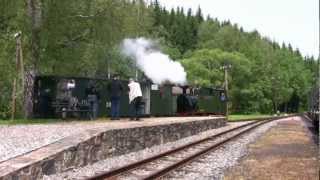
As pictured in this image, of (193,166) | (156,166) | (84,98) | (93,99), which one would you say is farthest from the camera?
(84,98)

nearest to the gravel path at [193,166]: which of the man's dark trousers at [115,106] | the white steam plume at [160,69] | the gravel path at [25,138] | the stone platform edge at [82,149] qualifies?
the stone platform edge at [82,149]

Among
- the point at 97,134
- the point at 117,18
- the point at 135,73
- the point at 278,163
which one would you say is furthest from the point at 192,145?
the point at 135,73

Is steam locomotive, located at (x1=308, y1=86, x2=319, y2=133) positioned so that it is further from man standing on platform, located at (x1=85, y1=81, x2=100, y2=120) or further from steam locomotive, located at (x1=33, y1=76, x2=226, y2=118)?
man standing on platform, located at (x1=85, y1=81, x2=100, y2=120)

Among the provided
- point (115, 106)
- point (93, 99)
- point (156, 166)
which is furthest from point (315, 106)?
point (156, 166)

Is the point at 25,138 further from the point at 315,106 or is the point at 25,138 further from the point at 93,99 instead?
the point at 315,106

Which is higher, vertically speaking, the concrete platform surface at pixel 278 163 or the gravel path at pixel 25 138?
the gravel path at pixel 25 138

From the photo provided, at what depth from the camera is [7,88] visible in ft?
105

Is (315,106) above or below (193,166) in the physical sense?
above

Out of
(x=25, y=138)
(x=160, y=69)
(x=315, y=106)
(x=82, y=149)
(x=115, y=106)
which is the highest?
(x=160, y=69)

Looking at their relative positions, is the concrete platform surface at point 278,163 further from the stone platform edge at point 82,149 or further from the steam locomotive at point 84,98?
the steam locomotive at point 84,98

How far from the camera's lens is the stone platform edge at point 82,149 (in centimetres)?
1048

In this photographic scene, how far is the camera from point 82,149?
530 inches

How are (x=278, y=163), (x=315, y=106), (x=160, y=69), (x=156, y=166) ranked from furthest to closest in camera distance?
(x=160, y=69)
(x=315, y=106)
(x=278, y=163)
(x=156, y=166)

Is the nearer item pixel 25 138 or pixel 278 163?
pixel 25 138
